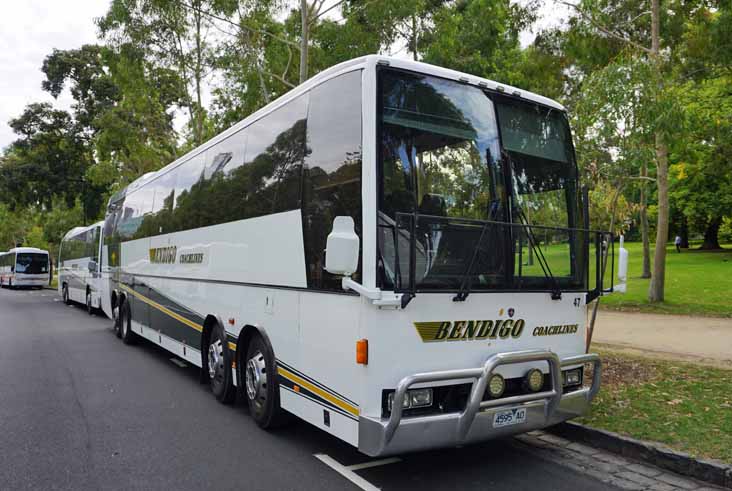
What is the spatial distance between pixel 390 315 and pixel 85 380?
669 cm

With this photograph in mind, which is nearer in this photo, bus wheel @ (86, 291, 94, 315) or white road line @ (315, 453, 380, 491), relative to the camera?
white road line @ (315, 453, 380, 491)

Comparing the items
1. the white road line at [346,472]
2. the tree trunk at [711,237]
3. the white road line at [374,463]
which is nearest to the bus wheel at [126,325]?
the white road line at [346,472]

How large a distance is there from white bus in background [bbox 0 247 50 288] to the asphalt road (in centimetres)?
4034

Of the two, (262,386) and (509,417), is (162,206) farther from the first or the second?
(509,417)

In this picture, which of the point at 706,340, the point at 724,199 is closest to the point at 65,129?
the point at 706,340

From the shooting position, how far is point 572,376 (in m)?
5.77

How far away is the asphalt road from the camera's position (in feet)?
16.5

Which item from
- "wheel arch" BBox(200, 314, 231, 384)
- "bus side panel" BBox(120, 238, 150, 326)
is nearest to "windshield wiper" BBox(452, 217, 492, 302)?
"wheel arch" BBox(200, 314, 231, 384)

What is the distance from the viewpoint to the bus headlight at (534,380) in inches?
205

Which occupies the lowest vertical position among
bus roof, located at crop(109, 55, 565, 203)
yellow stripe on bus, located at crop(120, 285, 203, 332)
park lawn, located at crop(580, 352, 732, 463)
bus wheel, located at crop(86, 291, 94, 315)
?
bus wheel, located at crop(86, 291, 94, 315)

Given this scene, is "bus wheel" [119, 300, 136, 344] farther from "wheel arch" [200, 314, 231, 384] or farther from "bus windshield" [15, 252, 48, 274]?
"bus windshield" [15, 252, 48, 274]

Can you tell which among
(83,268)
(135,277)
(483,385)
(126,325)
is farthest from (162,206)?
(83,268)

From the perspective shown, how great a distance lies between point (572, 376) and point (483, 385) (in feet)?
4.99

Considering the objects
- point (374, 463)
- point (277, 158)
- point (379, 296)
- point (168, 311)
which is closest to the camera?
point (379, 296)
